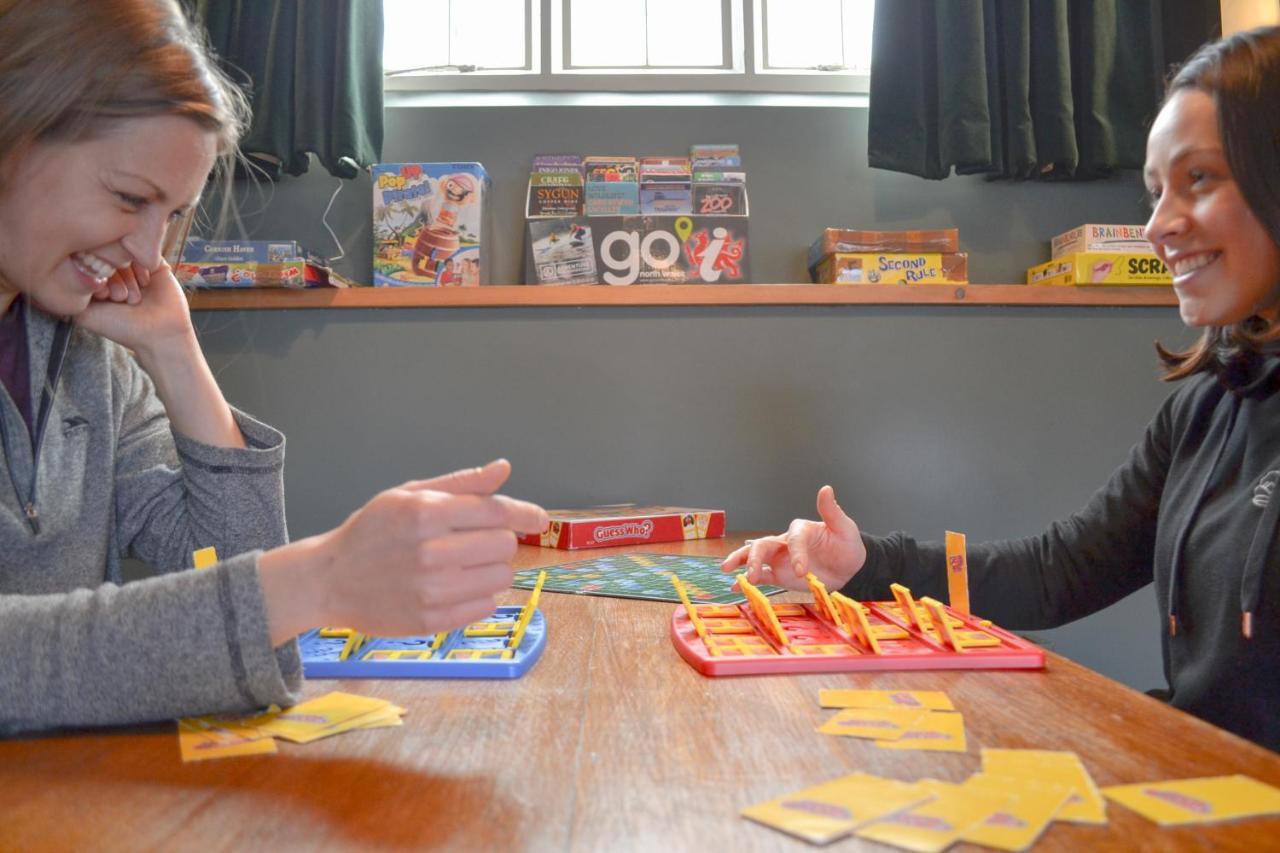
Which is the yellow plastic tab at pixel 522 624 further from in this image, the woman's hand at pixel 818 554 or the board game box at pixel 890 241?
the board game box at pixel 890 241

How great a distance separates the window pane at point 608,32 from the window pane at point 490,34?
140 mm

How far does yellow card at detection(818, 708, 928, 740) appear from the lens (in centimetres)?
63

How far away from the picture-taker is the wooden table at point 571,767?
0.48 m

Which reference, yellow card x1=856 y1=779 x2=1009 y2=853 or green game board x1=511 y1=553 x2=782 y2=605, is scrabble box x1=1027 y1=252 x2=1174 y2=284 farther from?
yellow card x1=856 y1=779 x2=1009 y2=853

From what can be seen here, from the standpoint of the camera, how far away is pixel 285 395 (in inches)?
84.0

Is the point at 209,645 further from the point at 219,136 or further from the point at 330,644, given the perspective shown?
the point at 219,136

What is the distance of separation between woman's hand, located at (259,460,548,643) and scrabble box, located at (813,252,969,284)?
159 cm

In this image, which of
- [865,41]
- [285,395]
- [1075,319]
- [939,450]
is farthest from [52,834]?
[865,41]

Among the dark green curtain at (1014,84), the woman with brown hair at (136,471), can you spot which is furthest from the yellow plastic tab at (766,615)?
the dark green curtain at (1014,84)

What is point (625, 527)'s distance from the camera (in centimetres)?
170

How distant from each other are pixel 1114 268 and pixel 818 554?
4.47 ft

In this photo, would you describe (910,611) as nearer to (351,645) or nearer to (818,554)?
(818,554)

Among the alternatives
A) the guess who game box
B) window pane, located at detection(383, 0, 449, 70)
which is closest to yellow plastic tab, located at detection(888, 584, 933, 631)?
the guess who game box

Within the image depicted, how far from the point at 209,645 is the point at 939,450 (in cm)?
183
